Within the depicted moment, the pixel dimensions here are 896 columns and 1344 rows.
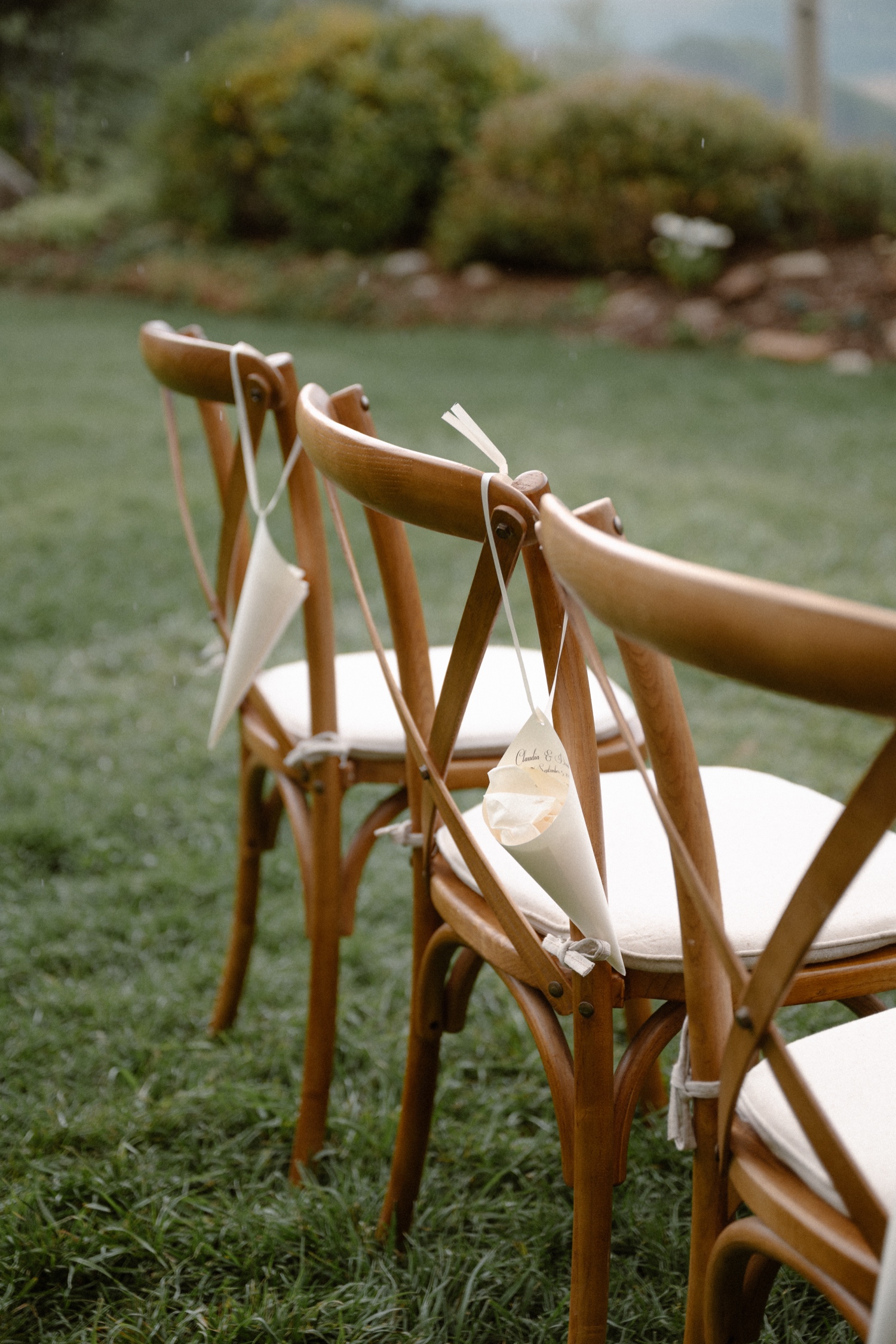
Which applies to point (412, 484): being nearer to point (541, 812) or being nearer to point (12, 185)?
point (541, 812)

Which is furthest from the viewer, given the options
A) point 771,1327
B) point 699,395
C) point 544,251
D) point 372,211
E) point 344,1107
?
point 372,211

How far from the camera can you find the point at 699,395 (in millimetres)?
7457

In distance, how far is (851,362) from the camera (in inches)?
317

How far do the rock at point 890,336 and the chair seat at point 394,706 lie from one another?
701cm

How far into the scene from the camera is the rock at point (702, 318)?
8.95m

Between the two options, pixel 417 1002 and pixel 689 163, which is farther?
pixel 689 163

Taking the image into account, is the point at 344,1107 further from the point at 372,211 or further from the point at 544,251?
the point at 372,211

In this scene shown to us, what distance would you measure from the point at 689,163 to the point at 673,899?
9984 millimetres

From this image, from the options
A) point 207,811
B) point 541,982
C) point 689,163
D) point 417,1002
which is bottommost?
point 207,811

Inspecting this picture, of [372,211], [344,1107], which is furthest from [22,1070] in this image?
[372,211]

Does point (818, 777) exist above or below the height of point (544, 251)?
below

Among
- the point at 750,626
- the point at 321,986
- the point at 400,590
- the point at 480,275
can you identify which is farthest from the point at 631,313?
the point at 750,626

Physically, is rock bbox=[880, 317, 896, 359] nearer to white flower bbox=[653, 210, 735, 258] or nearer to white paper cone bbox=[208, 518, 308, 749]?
white flower bbox=[653, 210, 735, 258]

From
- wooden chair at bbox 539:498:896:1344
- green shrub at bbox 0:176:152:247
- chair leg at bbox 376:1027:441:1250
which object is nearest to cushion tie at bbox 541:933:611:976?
wooden chair at bbox 539:498:896:1344
